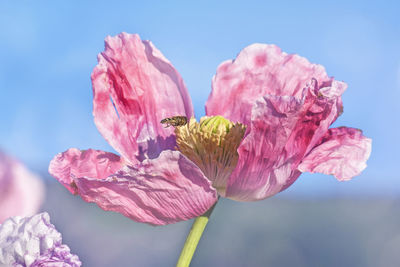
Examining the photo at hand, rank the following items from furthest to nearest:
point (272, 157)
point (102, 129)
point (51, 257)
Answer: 1. point (102, 129)
2. point (272, 157)
3. point (51, 257)

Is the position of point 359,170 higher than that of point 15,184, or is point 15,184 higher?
point 359,170

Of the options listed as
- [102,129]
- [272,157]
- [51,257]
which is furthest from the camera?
[102,129]

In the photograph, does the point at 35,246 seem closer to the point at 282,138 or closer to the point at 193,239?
the point at 193,239

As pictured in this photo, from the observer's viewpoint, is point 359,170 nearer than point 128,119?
Yes

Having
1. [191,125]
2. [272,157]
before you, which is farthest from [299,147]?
[191,125]

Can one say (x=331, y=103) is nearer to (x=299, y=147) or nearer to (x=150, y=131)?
(x=299, y=147)

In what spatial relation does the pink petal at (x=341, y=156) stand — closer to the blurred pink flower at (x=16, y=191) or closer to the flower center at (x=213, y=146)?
the flower center at (x=213, y=146)
